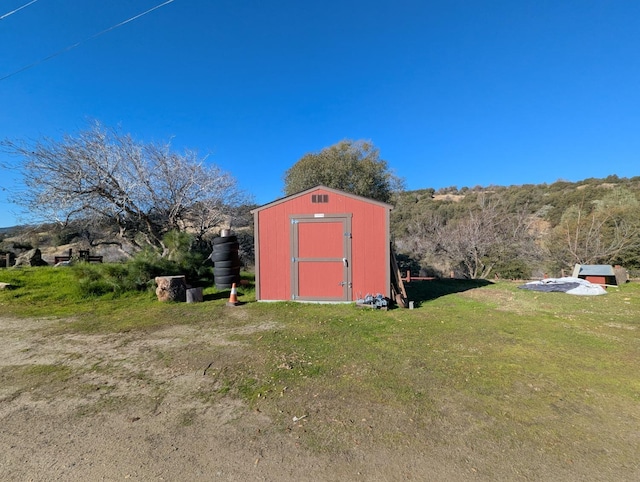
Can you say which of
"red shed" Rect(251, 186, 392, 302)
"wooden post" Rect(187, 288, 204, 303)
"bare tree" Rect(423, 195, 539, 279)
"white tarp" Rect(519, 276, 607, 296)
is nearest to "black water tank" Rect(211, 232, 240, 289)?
"wooden post" Rect(187, 288, 204, 303)

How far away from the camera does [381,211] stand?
23.1 feet

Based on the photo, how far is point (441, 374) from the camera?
330 cm

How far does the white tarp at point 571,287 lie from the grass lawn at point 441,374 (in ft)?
3.43

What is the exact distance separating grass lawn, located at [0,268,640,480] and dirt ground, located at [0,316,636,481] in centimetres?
9

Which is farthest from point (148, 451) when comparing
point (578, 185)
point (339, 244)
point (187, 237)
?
point (578, 185)

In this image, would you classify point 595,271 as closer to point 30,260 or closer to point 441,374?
point 441,374

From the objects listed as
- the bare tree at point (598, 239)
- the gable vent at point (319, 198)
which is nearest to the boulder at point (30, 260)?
the gable vent at point (319, 198)

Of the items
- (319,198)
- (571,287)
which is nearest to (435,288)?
(571,287)

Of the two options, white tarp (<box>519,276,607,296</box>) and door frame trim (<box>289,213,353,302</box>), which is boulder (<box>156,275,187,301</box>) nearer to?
door frame trim (<box>289,213,353,302</box>)

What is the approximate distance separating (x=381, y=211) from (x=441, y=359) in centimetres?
395

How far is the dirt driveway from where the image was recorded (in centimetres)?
194

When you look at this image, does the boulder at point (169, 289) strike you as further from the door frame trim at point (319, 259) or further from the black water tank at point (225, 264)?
the door frame trim at point (319, 259)

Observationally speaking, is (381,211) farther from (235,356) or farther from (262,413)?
(262,413)

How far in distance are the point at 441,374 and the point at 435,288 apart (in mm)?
6586
